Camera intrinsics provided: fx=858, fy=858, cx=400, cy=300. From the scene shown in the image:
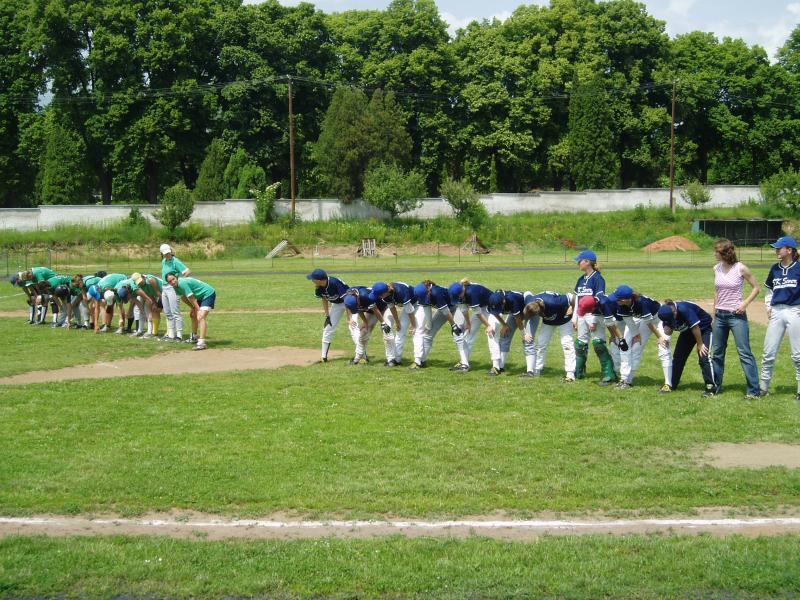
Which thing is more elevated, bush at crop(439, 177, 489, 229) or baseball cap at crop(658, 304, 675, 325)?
bush at crop(439, 177, 489, 229)

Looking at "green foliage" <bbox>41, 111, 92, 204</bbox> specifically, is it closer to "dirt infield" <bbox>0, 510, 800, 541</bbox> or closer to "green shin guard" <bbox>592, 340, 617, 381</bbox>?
"green shin guard" <bbox>592, 340, 617, 381</bbox>

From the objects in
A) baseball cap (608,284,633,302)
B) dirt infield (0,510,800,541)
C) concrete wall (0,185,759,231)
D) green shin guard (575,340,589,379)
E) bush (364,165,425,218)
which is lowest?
dirt infield (0,510,800,541)

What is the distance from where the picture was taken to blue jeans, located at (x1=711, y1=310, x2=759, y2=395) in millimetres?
12719

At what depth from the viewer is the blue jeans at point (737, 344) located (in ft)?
41.7

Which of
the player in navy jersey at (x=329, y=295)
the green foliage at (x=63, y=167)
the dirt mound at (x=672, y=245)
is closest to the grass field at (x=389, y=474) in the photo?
the player in navy jersey at (x=329, y=295)

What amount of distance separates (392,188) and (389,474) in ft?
185

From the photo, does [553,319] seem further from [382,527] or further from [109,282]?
[109,282]

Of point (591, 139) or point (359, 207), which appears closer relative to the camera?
point (359, 207)

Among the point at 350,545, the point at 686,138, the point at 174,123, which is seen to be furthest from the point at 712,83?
the point at 350,545

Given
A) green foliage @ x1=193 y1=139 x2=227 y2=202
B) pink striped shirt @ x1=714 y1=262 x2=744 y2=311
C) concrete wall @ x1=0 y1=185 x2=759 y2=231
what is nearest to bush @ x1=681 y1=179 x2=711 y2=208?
concrete wall @ x1=0 y1=185 x2=759 y2=231

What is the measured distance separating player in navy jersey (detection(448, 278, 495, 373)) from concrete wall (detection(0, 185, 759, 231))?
175 ft

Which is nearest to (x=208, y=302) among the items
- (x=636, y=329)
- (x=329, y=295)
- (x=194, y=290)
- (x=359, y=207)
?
(x=194, y=290)

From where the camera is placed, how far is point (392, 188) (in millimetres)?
64938

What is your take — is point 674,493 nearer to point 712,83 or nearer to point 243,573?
point 243,573
